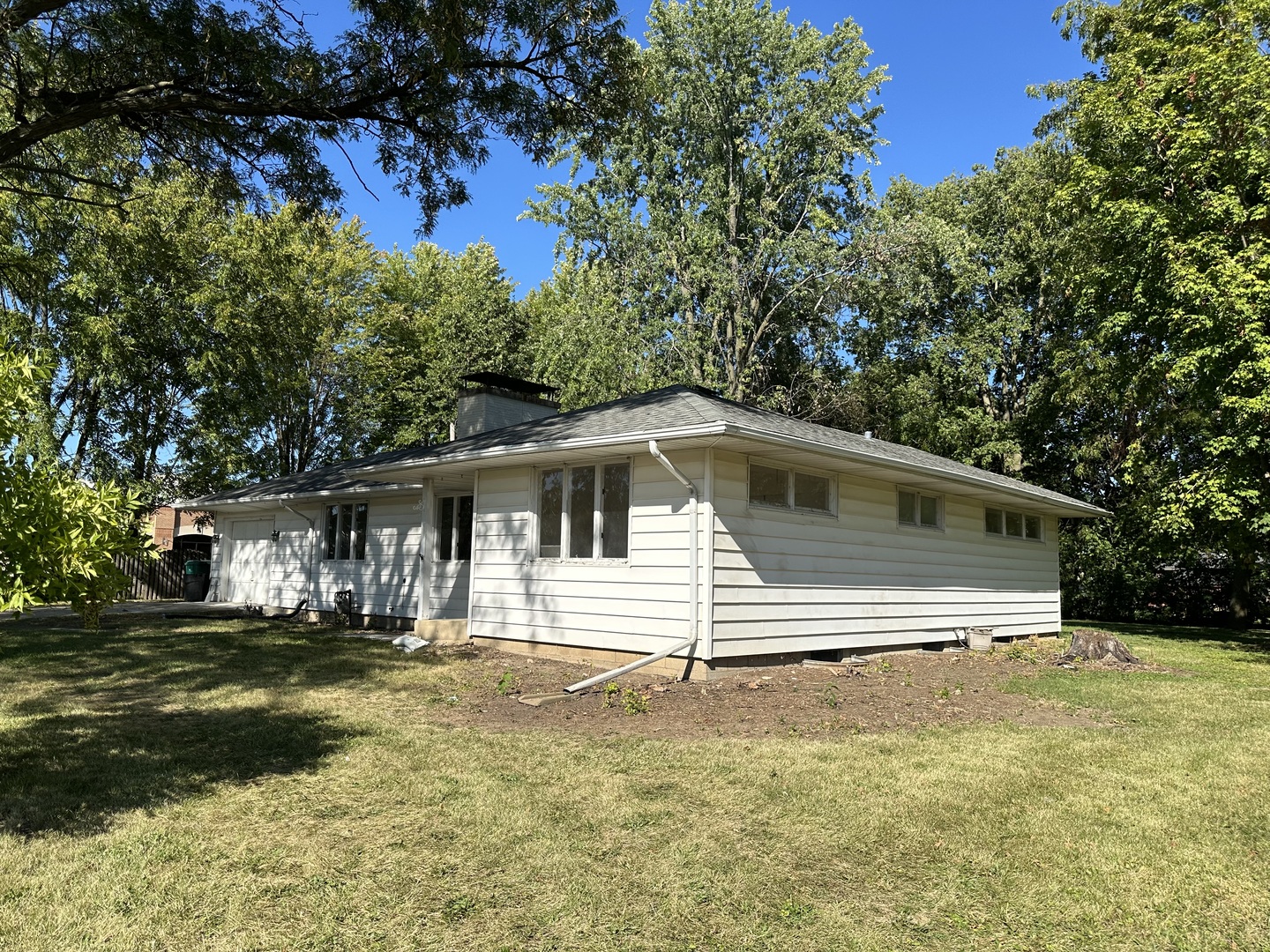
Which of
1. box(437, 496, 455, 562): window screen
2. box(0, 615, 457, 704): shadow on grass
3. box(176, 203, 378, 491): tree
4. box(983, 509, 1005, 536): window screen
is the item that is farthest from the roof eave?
box(983, 509, 1005, 536): window screen

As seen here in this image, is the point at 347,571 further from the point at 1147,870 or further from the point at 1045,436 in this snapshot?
the point at 1045,436

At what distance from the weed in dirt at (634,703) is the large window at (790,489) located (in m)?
2.86

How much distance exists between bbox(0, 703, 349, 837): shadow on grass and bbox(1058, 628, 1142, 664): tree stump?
11.2 m

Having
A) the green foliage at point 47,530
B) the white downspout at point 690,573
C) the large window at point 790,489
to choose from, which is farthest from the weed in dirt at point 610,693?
the green foliage at point 47,530

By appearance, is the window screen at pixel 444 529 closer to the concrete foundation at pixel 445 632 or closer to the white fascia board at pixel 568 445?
the white fascia board at pixel 568 445

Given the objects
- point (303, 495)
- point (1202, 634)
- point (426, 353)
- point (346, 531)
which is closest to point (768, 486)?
point (346, 531)

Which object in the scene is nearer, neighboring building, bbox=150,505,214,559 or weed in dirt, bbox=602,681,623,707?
weed in dirt, bbox=602,681,623,707

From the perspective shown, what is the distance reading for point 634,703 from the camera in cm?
795

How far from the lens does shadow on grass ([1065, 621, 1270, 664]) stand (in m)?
16.6

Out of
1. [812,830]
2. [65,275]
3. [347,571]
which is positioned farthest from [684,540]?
[65,275]

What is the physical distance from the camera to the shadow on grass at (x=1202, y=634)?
16562mm

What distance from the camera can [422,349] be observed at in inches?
1341

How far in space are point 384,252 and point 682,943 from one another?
3599 cm

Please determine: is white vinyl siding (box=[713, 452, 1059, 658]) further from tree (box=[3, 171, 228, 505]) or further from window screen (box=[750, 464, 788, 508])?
tree (box=[3, 171, 228, 505])
